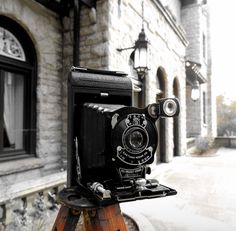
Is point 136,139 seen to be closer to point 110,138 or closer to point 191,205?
point 110,138

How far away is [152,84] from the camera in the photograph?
5.99 metres

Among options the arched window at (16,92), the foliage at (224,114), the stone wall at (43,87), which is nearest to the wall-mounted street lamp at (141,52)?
the stone wall at (43,87)

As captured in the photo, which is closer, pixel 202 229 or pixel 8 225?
pixel 8 225

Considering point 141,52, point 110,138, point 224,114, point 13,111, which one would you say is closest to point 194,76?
point 141,52

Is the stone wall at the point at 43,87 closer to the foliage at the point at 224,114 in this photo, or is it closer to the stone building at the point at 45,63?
the stone building at the point at 45,63

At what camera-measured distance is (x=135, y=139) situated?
1.41 m

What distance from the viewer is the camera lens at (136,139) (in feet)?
4.53

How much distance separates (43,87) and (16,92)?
1.41 feet

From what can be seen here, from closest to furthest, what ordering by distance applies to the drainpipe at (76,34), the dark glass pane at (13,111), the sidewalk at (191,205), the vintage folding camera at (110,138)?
the vintage folding camera at (110,138) → the sidewalk at (191,205) → the dark glass pane at (13,111) → the drainpipe at (76,34)

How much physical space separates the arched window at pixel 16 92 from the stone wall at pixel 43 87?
0.10 m

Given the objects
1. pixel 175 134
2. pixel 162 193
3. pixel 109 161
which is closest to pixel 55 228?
pixel 109 161

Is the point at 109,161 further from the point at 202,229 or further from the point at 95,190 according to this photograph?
the point at 202,229

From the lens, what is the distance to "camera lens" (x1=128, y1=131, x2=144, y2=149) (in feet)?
4.53

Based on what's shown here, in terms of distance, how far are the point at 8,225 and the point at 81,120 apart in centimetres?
150
